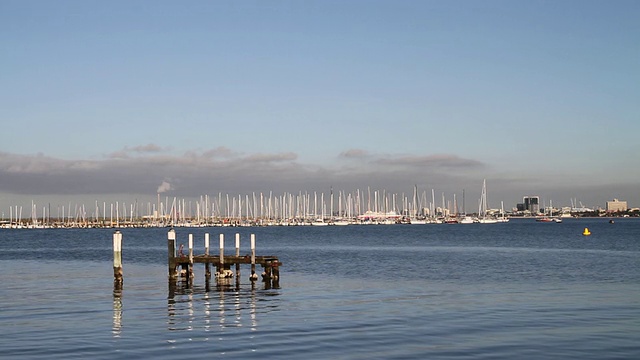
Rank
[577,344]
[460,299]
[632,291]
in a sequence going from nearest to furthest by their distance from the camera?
[577,344], [460,299], [632,291]

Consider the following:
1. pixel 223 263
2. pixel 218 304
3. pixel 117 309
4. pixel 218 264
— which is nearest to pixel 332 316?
pixel 218 304

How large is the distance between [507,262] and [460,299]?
3077cm

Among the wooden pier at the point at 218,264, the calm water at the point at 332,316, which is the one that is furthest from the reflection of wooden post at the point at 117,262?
the calm water at the point at 332,316

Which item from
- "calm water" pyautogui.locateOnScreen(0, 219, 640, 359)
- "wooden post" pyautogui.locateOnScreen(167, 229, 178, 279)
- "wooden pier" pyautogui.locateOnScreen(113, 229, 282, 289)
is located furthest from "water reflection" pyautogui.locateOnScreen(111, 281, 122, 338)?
"wooden post" pyautogui.locateOnScreen(167, 229, 178, 279)

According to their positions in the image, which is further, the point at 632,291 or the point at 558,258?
the point at 558,258

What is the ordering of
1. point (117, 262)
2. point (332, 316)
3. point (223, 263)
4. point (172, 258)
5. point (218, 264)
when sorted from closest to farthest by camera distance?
point (332, 316), point (117, 262), point (172, 258), point (223, 263), point (218, 264)

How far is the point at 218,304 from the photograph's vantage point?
35156mm

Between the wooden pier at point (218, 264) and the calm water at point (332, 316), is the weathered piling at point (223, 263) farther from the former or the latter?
the calm water at point (332, 316)

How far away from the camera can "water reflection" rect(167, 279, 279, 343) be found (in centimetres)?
2875

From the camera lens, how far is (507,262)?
216ft

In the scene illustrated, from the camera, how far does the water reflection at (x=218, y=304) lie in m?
28.8

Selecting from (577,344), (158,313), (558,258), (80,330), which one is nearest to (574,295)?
(577,344)

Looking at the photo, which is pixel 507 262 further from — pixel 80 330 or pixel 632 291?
pixel 80 330

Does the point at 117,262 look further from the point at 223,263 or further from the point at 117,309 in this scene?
the point at 117,309
